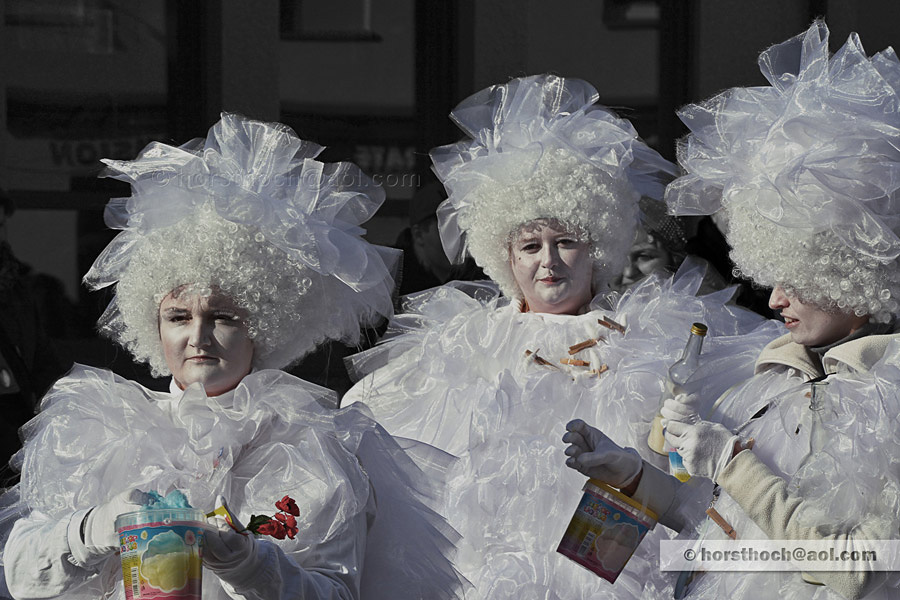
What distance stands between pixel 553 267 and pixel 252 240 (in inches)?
49.3

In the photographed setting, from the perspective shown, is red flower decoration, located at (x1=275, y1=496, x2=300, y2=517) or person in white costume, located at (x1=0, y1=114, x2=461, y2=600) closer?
red flower decoration, located at (x1=275, y1=496, x2=300, y2=517)

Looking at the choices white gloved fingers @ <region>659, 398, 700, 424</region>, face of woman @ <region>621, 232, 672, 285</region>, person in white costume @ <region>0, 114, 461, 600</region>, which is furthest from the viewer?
face of woman @ <region>621, 232, 672, 285</region>

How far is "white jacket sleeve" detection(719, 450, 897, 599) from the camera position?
2.86m

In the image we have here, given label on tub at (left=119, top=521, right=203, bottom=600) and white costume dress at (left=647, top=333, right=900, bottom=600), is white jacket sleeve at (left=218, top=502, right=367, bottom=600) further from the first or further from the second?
white costume dress at (left=647, top=333, right=900, bottom=600)

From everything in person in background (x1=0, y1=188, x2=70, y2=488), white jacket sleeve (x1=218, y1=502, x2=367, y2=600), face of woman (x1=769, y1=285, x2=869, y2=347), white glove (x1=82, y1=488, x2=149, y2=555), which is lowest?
person in background (x1=0, y1=188, x2=70, y2=488)

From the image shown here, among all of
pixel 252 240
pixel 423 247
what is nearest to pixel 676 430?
pixel 252 240

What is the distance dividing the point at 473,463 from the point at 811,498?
1257 mm

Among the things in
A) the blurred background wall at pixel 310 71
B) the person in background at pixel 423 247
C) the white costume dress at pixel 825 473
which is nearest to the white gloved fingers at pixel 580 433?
the white costume dress at pixel 825 473

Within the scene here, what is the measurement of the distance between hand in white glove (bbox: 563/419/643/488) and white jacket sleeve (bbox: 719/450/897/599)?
0.81 feet

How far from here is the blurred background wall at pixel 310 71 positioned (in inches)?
230

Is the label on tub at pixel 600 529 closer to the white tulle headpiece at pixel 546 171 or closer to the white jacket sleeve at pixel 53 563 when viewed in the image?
the white jacket sleeve at pixel 53 563

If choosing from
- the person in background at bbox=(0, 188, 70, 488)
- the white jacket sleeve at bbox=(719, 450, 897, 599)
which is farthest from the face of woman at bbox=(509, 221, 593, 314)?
the person in background at bbox=(0, 188, 70, 488)

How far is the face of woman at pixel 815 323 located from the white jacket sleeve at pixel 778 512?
368 mm

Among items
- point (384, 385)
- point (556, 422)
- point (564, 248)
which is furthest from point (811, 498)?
point (384, 385)
